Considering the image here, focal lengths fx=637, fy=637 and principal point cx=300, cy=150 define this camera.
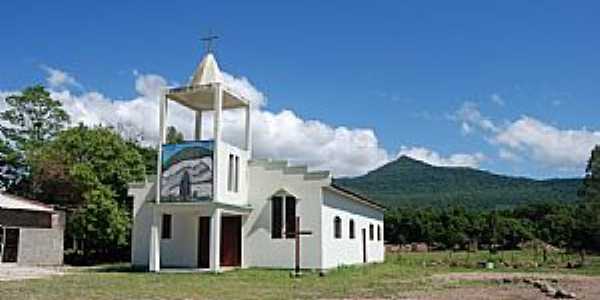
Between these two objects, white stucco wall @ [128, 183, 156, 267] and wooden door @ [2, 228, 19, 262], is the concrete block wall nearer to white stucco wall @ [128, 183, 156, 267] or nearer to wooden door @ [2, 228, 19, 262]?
wooden door @ [2, 228, 19, 262]

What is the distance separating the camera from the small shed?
1136 inches

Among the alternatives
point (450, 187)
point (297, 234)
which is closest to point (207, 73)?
point (297, 234)

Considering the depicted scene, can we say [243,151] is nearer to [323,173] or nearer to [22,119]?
[323,173]

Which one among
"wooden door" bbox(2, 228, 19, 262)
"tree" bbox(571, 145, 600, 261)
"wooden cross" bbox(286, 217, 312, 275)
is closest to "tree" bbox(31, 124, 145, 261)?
"wooden door" bbox(2, 228, 19, 262)

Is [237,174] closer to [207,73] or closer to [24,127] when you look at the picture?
[207,73]

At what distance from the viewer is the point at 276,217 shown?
26.4 m

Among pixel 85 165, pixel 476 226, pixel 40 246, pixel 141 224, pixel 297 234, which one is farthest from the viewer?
pixel 476 226

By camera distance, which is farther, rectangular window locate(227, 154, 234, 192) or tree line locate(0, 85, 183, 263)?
tree line locate(0, 85, 183, 263)

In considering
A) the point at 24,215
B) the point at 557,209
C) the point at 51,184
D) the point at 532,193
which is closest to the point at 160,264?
the point at 24,215

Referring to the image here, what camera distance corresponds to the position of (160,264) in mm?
26969

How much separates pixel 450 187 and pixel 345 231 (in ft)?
350

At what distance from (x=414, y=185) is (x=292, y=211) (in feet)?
367

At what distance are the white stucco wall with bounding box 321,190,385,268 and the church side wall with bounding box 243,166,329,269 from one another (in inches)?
19.3

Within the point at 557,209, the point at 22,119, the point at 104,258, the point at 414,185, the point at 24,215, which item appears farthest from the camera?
the point at 414,185
